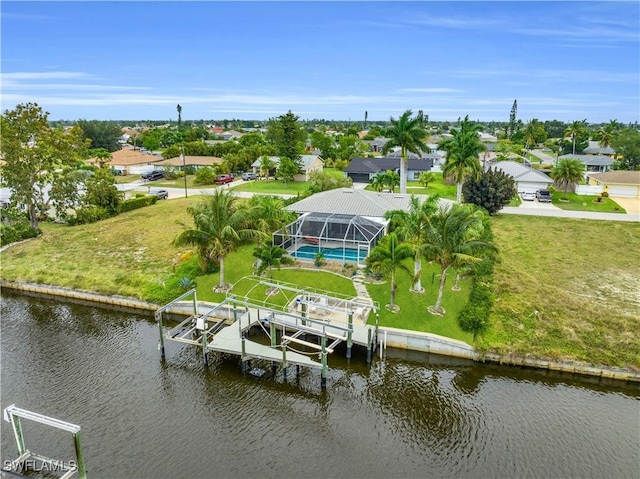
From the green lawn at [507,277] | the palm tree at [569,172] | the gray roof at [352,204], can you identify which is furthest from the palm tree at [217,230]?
the palm tree at [569,172]

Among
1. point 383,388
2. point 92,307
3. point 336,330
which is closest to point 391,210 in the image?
point 336,330

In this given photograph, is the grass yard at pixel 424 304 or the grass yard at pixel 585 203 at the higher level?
the grass yard at pixel 585 203

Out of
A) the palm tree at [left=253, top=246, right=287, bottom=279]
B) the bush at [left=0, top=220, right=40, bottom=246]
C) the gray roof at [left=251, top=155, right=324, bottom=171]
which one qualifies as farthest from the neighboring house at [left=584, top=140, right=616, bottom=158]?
the bush at [left=0, top=220, right=40, bottom=246]

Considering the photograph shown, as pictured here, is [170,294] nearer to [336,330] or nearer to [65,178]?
[336,330]

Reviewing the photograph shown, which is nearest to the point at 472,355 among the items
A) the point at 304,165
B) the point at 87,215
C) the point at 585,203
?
the point at 87,215

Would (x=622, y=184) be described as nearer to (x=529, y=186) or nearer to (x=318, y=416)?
(x=529, y=186)

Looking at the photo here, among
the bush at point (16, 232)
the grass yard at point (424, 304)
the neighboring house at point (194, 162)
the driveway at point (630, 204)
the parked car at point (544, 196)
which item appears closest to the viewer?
the grass yard at point (424, 304)

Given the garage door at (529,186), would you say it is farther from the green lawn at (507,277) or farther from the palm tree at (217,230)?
the palm tree at (217,230)
